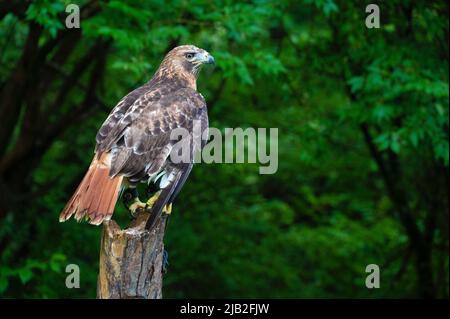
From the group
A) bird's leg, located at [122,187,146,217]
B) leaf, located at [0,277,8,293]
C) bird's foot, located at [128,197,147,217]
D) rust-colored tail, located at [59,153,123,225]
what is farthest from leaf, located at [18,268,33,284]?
rust-colored tail, located at [59,153,123,225]

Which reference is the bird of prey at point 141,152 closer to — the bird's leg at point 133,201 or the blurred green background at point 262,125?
the bird's leg at point 133,201

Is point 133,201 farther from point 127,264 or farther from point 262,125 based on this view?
point 262,125

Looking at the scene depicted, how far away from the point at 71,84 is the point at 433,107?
369 cm

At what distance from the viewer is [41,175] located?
33.1ft

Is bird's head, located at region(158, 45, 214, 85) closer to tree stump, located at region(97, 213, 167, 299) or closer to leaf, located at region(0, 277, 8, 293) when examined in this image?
tree stump, located at region(97, 213, 167, 299)

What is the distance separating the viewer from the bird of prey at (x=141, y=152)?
491 centimetres

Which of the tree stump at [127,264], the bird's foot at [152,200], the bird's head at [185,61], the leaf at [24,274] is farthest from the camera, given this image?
the leaf at [24,274]

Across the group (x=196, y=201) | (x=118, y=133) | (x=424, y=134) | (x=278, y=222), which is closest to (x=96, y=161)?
(x=118, y=133)

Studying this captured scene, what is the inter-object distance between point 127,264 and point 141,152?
751 millimetres

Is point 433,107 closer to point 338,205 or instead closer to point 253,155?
point 253,155

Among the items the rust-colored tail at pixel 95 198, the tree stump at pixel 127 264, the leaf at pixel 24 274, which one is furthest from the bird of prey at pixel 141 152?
the leaf at pixel 24 274

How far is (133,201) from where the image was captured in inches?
215

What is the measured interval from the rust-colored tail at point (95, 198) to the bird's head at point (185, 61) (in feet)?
4.30

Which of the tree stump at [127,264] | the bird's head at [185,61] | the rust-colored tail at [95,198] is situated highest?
the bird's head at [185,61]
